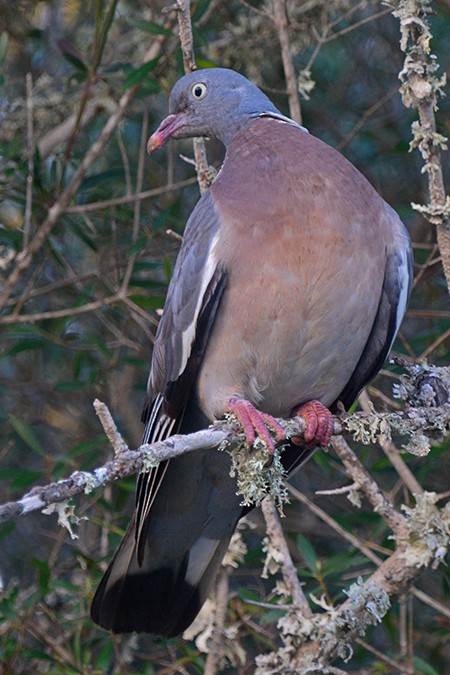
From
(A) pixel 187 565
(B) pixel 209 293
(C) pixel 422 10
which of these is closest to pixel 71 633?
(A) pixel 187 565

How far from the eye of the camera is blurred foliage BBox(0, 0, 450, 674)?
377cm

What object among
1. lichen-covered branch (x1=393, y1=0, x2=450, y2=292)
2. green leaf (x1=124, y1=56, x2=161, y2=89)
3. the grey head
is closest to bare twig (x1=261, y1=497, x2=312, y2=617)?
lichen-covered branch (x1=393, y1=0, x2=450, y2=292)

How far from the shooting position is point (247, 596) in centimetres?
351

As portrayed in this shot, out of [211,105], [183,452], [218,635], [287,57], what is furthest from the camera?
[211,105]

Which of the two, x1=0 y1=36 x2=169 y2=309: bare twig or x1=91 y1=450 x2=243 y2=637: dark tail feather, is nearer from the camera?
x1=91 y1=450 x2=243 y2=637: dark tail feather

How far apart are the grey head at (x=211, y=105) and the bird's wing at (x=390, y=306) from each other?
0.70 meters

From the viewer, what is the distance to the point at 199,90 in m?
3.67

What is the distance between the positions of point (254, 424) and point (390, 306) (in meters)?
0.66

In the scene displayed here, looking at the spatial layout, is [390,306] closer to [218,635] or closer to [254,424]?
[254,424]

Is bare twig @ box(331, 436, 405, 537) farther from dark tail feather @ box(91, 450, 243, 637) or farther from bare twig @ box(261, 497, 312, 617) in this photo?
dark tail feather @ box(91, 450, 243, 637)

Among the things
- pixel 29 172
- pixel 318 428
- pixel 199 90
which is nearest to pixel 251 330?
pixel 318 428

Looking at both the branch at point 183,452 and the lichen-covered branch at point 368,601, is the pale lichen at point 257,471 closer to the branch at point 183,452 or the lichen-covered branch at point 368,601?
the branch at point 183,452

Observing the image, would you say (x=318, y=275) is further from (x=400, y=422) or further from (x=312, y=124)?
(x=312, y=124)

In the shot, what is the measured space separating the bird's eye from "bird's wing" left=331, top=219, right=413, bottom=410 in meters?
0.87
